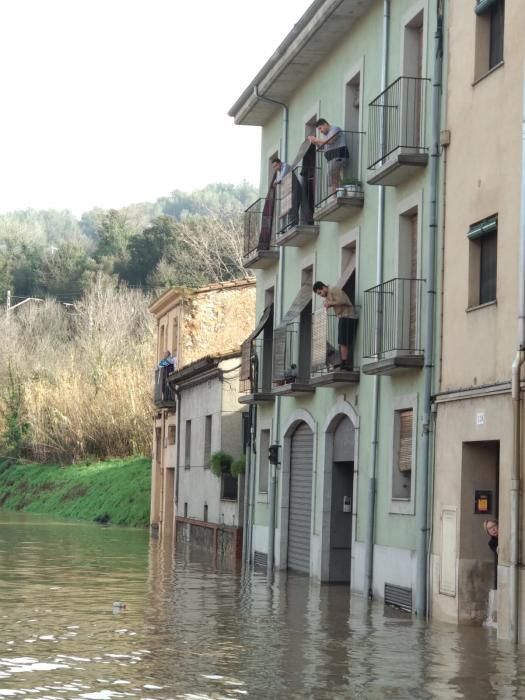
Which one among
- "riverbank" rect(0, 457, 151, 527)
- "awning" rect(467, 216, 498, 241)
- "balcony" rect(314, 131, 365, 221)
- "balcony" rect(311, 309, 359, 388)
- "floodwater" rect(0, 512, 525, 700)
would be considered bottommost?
"floodwater" rect(0, 512, 525, 700)

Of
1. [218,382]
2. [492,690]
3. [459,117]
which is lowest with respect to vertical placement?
[492,690]

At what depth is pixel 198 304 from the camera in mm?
42875

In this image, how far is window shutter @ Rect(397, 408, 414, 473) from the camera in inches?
807

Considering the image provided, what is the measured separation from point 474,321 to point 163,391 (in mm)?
26780

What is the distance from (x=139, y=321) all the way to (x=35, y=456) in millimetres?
19733

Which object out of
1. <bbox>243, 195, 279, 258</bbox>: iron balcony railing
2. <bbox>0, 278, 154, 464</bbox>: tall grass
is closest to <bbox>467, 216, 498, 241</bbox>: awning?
<bbox>243, 195, 279, 258</bbox>: iron balcony railing

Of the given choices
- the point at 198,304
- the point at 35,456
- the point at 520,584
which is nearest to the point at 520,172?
the point at 520,584

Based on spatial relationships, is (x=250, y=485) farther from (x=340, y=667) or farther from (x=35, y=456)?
(x=35, y=456)

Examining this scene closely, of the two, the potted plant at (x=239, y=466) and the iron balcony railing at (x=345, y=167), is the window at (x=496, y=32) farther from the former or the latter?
the potted plant at (x=239, y=466)

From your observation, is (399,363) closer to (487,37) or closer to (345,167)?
(487,37)

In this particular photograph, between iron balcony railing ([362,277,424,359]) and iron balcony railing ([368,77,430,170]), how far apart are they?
6.27 ft

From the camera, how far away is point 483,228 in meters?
17.6

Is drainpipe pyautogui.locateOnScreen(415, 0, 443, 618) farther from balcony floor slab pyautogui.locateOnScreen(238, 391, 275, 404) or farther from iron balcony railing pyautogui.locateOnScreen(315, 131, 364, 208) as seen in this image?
balcony floor slab pyautogui.locateOnScreen(238, 391, 275, 404)

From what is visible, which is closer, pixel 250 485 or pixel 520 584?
pixel 520 584
